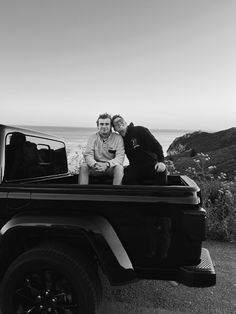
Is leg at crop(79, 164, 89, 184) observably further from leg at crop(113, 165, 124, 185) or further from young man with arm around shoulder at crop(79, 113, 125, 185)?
leg at crop(113, 165, 124, 185)

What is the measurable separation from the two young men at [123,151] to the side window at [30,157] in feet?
1.43

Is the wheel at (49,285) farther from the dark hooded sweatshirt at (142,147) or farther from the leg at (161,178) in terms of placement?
the dark hooded sweatshirt at (142,147)

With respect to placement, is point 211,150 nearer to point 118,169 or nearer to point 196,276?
point 118,169

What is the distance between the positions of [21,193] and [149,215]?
1.00 m

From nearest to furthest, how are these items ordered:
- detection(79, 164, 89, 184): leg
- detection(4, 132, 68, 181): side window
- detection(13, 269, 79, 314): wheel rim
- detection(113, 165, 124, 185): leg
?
1. detection(13, 269, 79, 314): wheel rim
2. detection(4, 132, 68, 181): side window
3. detection(113, 165, 124, 185): leg
4. detection(79, 164, 89, 184): leg

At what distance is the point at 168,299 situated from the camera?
3.04 m

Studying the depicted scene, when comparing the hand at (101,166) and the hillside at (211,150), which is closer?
the hand at (101,166)

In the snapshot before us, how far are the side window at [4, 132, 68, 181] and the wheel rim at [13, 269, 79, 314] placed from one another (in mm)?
844

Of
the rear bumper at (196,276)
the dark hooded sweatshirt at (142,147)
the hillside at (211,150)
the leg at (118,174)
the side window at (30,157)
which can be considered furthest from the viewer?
the hillside at (211,150)

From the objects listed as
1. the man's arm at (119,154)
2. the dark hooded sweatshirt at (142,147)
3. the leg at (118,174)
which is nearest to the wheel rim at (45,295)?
the leg at (118,174)

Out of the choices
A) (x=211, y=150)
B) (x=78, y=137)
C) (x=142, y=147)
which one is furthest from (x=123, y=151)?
(x=78, y=137)

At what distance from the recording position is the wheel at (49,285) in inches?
87.0

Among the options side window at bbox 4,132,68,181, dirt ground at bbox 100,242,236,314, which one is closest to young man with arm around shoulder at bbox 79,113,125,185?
side window at bbox 4,132,68,181

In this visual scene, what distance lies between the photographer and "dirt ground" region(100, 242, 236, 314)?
284 cm
